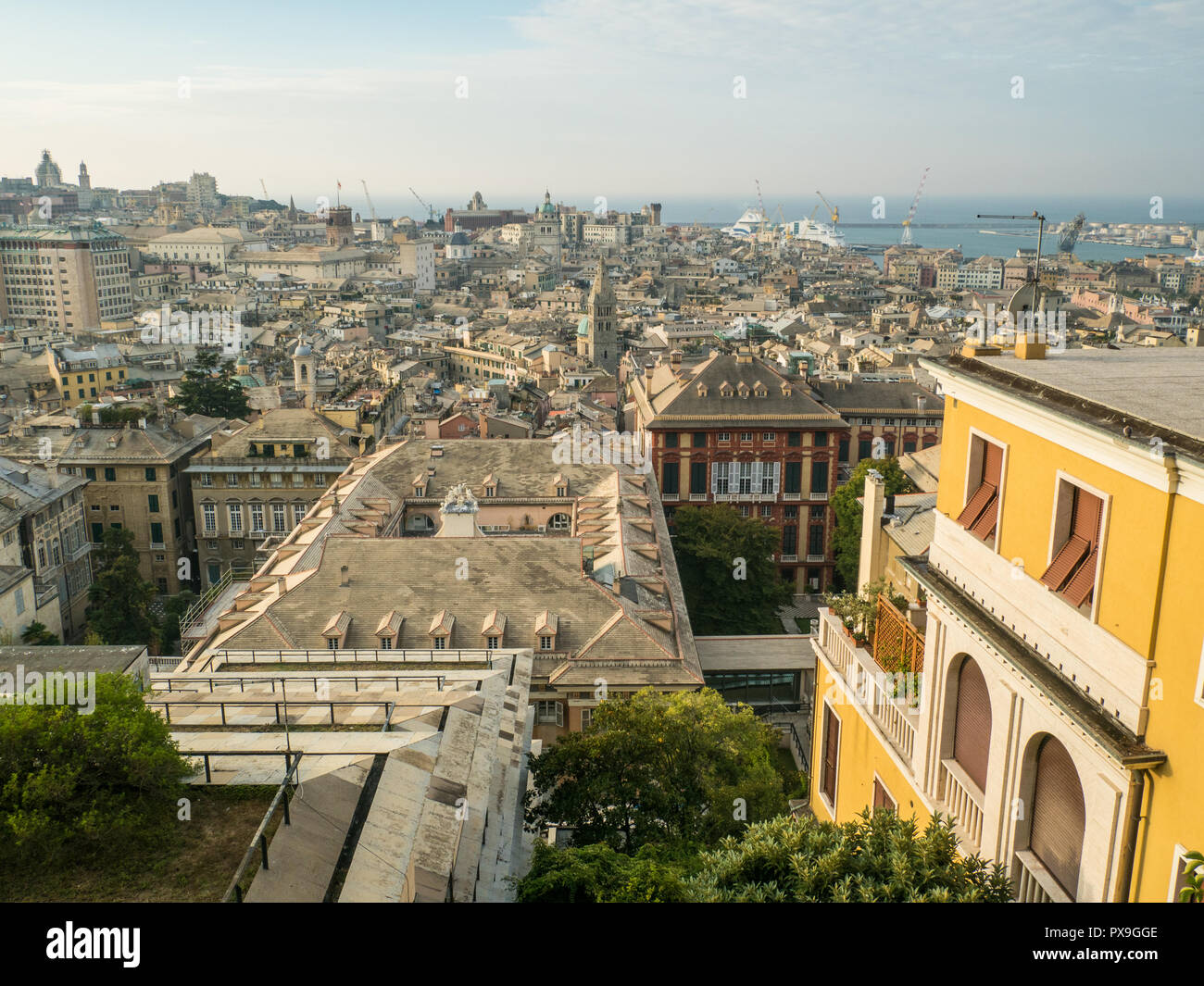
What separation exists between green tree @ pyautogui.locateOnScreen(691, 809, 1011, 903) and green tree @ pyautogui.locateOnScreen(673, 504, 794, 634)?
37.3 metres

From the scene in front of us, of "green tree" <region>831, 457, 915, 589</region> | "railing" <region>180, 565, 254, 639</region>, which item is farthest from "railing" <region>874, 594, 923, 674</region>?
"green tree" <region>831, 457, 915, 589</region>

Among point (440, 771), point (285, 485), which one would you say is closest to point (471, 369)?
point (285, 485)

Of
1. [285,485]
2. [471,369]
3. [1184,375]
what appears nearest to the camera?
[1184,375]

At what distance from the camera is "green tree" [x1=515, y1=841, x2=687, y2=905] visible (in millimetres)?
14195

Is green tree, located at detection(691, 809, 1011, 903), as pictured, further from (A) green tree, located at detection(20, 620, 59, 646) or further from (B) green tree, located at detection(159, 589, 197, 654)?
(B) green tree, located at detection(159, 589, 197, 654)

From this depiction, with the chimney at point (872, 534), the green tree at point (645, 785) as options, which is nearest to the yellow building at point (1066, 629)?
the green tree at point (645, 785)

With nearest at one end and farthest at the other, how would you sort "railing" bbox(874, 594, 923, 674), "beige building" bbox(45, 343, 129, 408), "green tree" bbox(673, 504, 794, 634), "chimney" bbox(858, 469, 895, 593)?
"railing" bbox(874, 594, 923, 674) → "chimney" bbox(858, 469, 895, 593) → "green tree" bbox(673, 504, 794, 634) → "beige building" bbox(45, 343, 129, 408)

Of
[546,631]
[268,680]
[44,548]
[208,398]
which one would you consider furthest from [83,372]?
[268,680]

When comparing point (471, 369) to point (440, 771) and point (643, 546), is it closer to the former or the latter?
point (643, 546)

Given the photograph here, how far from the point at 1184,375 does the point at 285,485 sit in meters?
54.0

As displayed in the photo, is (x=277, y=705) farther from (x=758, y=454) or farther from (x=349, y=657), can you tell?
(x=758, y=454)

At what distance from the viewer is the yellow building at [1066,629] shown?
8.97 metres
